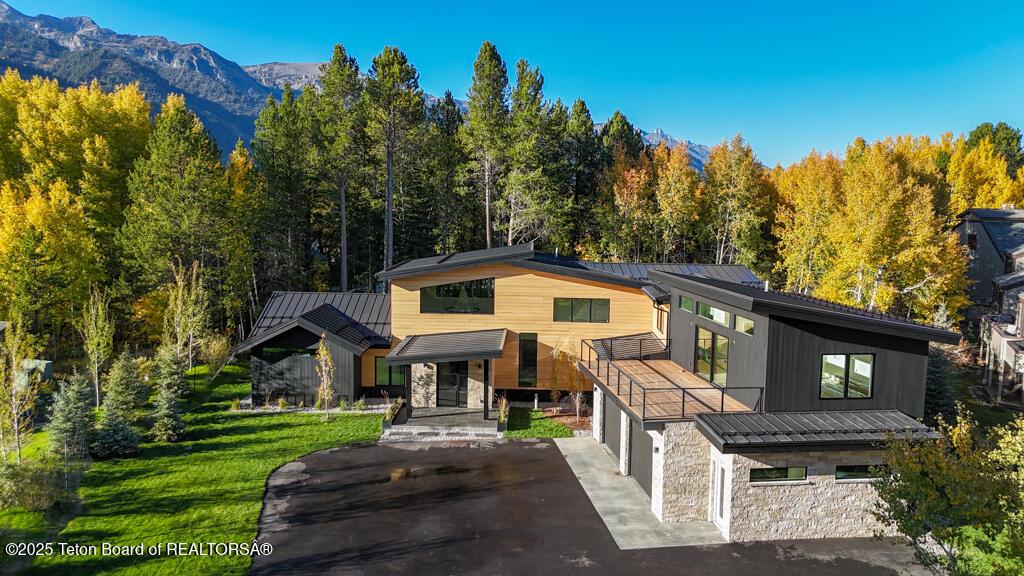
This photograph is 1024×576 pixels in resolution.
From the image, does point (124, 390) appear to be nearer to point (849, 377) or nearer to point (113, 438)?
point (113, 438)

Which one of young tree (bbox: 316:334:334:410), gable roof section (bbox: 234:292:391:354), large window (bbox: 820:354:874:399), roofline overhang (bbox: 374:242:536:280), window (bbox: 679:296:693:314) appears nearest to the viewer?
large window (bbox: 820:354:874:399)

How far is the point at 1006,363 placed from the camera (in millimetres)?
23422

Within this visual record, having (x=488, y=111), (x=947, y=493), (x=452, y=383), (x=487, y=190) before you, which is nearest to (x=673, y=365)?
(x=452, y=383)

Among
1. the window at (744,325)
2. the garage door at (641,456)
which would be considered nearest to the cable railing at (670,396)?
the garage door at (641,456)

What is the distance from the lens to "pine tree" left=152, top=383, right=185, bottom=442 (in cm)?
1815

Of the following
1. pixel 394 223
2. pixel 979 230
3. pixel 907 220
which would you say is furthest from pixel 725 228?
pixel 394 223

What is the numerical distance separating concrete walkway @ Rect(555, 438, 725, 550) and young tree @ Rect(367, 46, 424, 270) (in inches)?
769

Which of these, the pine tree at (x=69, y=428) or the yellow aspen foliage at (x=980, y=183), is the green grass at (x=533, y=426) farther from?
the yellow aspen foliage at (x=980, y=183)

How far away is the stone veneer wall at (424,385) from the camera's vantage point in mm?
21062

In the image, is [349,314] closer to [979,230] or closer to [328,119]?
[328,119]

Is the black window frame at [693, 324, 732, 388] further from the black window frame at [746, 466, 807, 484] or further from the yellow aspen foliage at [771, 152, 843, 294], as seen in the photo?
the yellow aspen foliage at [771, 152, 843, 294]

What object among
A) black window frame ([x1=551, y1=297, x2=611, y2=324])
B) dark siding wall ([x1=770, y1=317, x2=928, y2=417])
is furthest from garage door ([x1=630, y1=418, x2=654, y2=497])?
black window frame ([x1=551, y1=297, x2=611, y2=324])

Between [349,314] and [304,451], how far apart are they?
7828 mm

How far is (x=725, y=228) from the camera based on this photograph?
39.2 metres
